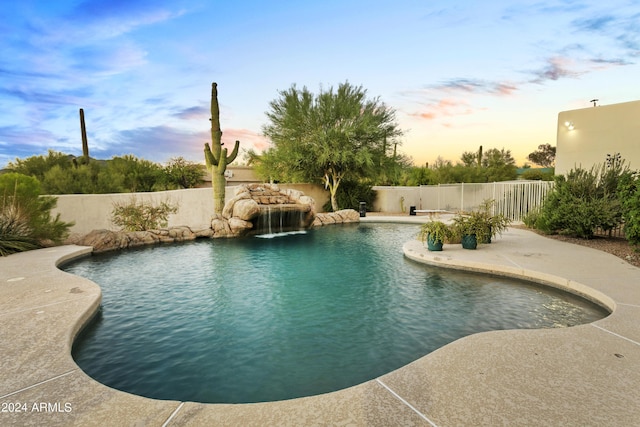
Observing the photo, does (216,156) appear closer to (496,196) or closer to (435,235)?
(435,235)

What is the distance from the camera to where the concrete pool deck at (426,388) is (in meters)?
2.02

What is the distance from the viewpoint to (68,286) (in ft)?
17.0

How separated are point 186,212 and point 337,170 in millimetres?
9024

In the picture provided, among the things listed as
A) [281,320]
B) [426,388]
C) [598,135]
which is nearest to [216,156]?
[281,320]

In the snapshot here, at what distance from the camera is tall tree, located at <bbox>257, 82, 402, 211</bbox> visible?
745 inches

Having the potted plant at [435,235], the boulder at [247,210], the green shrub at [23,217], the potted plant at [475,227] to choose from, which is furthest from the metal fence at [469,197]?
the green shrub at [23,217]

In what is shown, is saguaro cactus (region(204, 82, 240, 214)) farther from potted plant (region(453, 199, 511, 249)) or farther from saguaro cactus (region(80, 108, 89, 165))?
saguaro cactus (region(80, 108, 89, 165))

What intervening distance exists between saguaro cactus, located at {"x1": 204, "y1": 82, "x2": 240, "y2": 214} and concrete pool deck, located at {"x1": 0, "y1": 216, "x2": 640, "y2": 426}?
11.8 m

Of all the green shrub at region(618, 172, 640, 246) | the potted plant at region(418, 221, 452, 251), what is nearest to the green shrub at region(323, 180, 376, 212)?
the potted plant at region(418, 221, 452, 251)

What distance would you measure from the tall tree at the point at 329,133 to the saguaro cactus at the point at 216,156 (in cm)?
430

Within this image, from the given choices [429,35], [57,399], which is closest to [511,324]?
[57,399]

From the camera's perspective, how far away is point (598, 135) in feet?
38.9

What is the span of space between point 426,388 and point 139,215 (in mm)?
13427

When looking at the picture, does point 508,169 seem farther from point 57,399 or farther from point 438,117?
point 57,399
